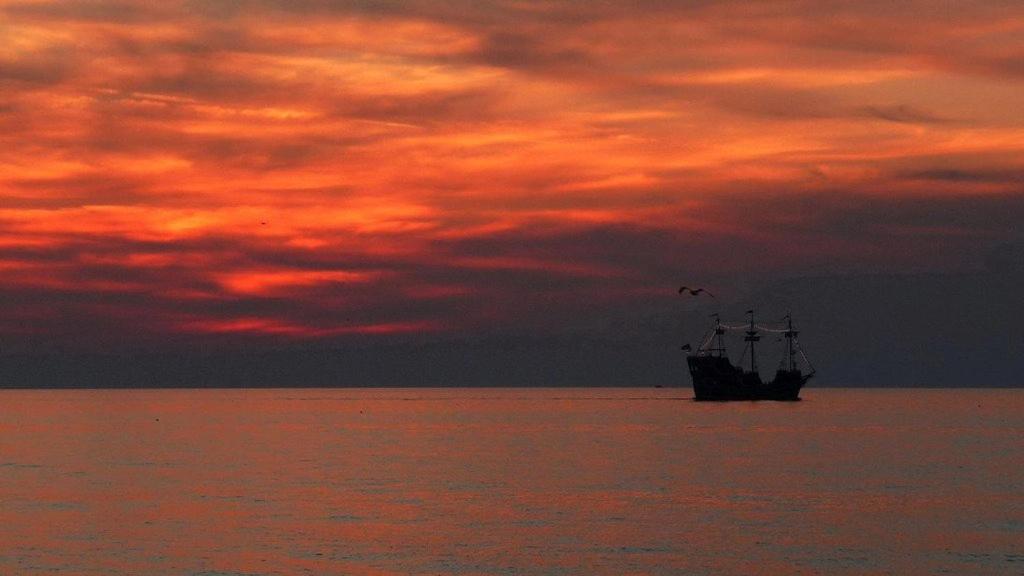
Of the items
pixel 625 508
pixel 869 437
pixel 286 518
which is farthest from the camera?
pixel 869 437

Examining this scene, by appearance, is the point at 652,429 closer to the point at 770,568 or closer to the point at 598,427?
the point at 598,427

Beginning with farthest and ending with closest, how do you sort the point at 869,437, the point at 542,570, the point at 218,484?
1. the point at 869,437
2. the point at 218,484
3. the point at 542,570

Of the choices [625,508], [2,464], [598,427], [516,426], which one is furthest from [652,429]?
[625,508]

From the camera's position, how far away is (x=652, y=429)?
170 meters

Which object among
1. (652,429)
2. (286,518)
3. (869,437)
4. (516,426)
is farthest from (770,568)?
(516,426)

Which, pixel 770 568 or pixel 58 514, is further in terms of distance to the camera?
pixel 58 514

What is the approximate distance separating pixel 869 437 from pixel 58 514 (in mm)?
106538

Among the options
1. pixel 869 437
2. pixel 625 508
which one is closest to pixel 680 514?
pixel 625 508

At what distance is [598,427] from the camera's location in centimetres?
17912

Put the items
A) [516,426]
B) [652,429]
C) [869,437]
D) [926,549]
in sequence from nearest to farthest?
1. [926,549]
2. [869,437]
3. [652,429]
4. [516,426]

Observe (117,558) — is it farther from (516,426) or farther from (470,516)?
(516,426)

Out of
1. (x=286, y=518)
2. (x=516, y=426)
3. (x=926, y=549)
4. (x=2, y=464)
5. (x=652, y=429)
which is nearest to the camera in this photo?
(x=926, y=549)

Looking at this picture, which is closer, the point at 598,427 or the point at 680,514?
the point at 680,514

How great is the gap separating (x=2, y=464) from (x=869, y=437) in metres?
93.9
